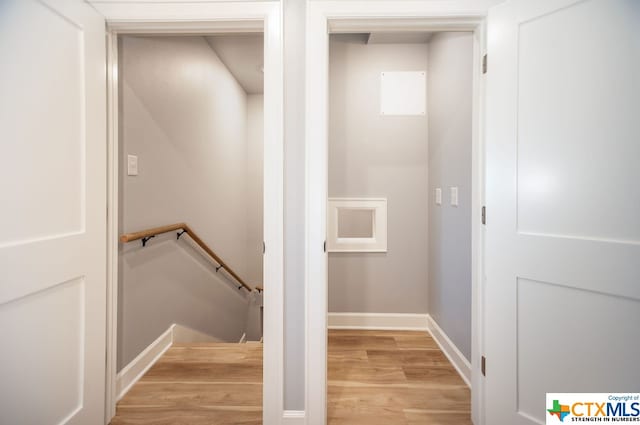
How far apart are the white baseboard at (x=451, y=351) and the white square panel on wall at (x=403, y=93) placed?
1777 millimetres

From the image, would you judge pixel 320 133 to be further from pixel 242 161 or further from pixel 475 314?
pixel 242 161

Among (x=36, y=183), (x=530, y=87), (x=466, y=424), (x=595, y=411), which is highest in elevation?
(x=530, y=87)

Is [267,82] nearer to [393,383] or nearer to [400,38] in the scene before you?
[400,38]

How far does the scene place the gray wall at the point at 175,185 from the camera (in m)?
2.03

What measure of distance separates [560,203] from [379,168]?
168 centimetres

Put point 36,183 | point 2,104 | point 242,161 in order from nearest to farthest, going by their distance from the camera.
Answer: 1. point 2,104
2. point 36,183
3. point 242,161

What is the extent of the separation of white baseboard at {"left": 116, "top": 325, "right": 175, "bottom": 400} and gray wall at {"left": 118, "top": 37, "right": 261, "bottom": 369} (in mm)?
49

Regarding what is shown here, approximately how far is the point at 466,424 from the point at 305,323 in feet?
3.22

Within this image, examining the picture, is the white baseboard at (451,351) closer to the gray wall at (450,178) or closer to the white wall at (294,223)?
the gray wall at (450,178)

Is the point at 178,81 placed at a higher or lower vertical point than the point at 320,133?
higher

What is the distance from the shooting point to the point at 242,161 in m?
4.74

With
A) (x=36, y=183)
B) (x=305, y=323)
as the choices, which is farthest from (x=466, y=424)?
(x=36, y=183)

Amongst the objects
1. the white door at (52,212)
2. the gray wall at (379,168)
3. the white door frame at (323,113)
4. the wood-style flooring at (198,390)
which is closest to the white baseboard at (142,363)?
the wood-style flooring at (198,390)

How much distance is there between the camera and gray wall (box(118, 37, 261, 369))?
2031 millimetres
